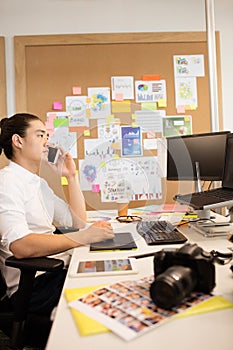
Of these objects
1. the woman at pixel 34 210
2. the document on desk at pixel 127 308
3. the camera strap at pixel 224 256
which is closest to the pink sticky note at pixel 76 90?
the woman at pixel 34 210

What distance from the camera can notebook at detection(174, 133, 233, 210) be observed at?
147cm

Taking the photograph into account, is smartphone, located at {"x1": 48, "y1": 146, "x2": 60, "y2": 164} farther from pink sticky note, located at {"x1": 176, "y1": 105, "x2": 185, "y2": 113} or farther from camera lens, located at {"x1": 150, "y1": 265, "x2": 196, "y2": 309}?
pink sticky note, located at {"x1": 176, "y1": 105, "x2": 185, "y2": 113}

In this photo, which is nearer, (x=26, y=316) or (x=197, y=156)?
(x=26, y=316)

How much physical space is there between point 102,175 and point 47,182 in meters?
0.24

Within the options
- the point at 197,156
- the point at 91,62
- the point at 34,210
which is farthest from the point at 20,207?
the point at 91,62

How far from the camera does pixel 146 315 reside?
74 centimetres

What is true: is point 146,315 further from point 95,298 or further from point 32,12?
point 32,12

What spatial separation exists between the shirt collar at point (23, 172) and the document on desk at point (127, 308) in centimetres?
80

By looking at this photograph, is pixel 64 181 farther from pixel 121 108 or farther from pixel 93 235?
pixel 121 108

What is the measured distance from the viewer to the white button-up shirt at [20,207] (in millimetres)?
1332

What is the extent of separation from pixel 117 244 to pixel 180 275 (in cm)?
67

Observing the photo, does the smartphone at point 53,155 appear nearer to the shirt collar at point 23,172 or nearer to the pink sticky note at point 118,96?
the shirt collar at point 23,172

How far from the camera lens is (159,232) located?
157cm

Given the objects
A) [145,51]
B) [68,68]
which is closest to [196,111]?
[145,51]
